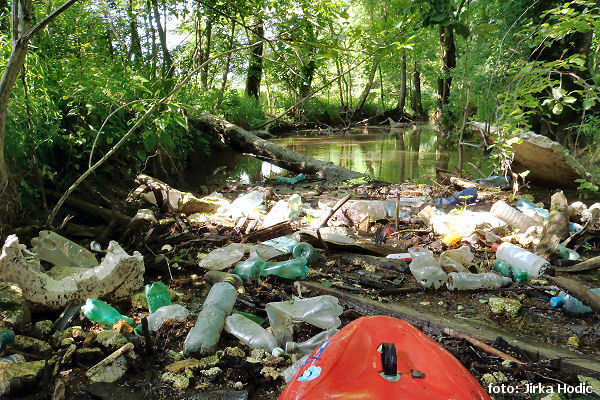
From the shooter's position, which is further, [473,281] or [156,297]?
[473,281]

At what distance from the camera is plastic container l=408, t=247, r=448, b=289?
2521mm

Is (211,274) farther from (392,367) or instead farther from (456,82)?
(456,82)

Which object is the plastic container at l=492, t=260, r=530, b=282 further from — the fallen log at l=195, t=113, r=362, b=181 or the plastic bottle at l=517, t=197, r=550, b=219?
the fallen log at l=195, t=113, r=362, b=181

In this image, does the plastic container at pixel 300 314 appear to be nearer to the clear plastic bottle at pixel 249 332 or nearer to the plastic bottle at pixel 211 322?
the clear plastic bottle at pixel 249 332

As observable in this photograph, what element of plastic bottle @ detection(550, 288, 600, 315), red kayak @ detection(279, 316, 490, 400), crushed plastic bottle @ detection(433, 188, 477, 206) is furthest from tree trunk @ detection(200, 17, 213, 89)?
red kayak @ detection(279, 316, 490, 400)

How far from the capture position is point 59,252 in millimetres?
2525

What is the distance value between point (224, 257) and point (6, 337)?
140 centimetres

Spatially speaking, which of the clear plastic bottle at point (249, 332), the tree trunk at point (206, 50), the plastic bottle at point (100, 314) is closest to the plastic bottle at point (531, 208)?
the clear plastic bottle at point (249, 332)

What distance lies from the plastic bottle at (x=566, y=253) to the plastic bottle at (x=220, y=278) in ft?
7.59

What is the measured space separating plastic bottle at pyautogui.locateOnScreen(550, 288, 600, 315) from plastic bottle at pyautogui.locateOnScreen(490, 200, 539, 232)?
4.27ft

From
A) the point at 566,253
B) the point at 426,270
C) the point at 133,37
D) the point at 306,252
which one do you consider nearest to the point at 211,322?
the point at 306,252

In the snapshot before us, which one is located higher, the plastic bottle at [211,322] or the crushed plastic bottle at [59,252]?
the crushed plastic bottle at [59,252]

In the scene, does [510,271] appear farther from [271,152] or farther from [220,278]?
[271,152]

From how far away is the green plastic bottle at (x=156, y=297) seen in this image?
2.17m
